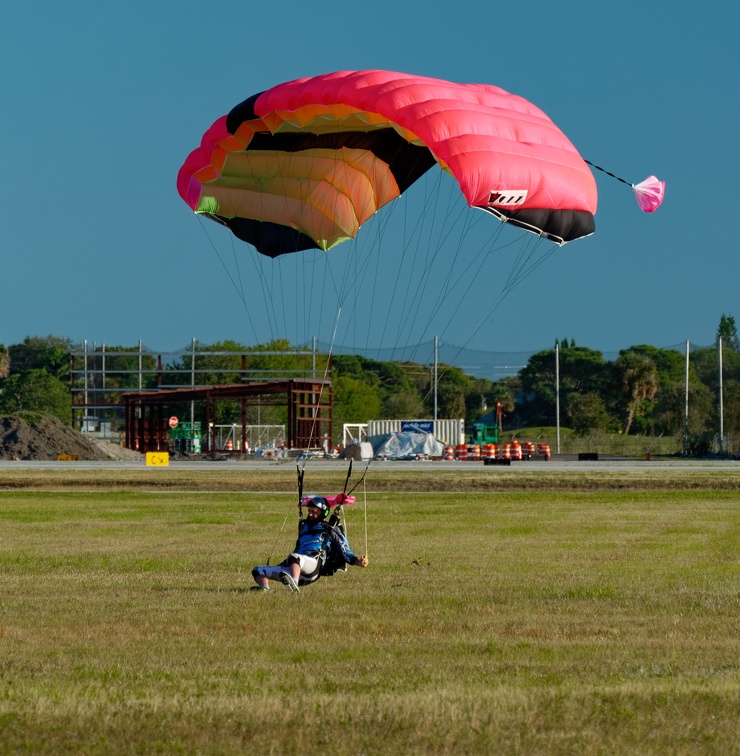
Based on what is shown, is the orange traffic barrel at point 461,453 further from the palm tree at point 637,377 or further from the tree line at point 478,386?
the palm tree at point 637,377

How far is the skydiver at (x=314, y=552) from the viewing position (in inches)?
480

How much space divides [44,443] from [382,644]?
60.5m

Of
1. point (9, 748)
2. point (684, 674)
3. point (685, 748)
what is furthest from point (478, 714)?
point (9, 748)

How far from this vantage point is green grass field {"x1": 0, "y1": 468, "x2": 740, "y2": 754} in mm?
6277

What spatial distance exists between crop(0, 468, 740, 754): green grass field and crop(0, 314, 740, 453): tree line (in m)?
60.3

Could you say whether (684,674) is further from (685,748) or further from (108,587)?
(108,587)

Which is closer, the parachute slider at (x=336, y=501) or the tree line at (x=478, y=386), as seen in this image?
the parachute slider at (x=336, y=501)

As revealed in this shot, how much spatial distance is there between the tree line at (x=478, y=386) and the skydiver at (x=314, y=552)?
63.8m

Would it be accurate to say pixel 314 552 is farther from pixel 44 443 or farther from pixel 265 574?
pixel 44 443

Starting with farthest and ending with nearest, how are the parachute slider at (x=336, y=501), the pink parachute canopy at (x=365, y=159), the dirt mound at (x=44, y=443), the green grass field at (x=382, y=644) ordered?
the dirt mound at (x=44, y=443) → the pink parachute canopy at (x=365, y=159) → the parachute slider at (x=336, y=501) → the green grass field at (x=382, y=644)

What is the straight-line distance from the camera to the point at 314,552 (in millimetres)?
12461

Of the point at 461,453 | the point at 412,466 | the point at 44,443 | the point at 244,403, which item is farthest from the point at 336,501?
the point at 44,443

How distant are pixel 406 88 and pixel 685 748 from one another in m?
10.3

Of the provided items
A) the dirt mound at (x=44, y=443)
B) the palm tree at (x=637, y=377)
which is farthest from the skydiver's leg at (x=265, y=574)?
the palm tree at (x=637, y=377)
